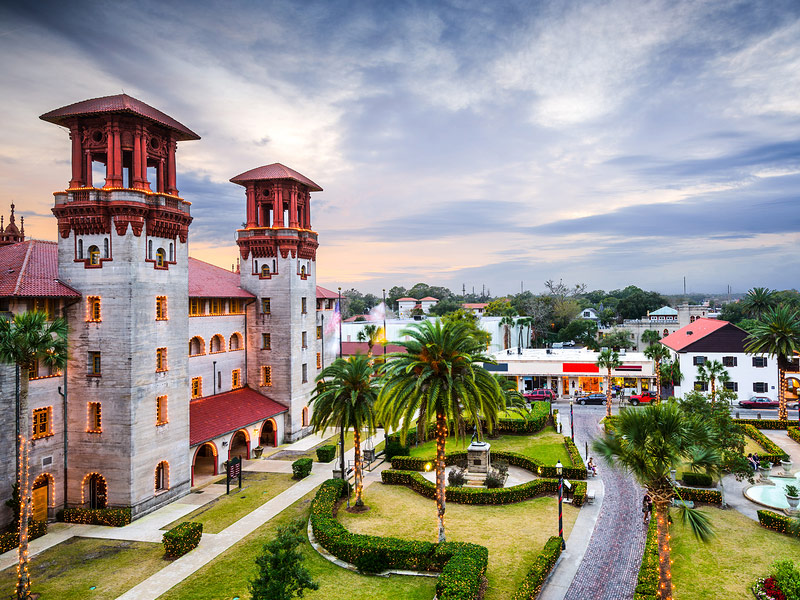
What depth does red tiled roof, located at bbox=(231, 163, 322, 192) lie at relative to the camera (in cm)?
4875

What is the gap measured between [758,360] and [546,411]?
29.1 meters

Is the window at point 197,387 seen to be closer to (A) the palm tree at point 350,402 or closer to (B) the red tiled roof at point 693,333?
(A) the palm tree at point 350,402

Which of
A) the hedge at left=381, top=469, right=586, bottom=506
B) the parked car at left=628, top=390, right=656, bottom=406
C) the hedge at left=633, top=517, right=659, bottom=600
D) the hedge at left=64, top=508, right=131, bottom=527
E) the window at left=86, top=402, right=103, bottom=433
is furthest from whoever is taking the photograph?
the parked car at left=628, top=390, right=656, bottom=406

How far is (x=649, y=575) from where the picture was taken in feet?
69.2

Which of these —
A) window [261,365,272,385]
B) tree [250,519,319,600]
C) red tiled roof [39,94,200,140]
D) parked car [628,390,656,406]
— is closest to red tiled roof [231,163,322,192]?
red tiled roof [39,94,200,140]

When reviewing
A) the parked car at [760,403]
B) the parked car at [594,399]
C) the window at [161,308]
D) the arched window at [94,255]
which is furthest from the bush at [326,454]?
the parked car at [760,403]

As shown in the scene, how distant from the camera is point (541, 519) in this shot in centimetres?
2956

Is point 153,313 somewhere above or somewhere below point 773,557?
above

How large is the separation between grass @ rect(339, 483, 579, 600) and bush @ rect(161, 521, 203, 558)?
817 centimetres

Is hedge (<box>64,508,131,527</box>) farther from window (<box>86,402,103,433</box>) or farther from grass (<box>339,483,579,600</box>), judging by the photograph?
grass (<box>339,483,579,600</box>)

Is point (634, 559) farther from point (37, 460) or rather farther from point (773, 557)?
point (37, 460)

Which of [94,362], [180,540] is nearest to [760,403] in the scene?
[180,540]

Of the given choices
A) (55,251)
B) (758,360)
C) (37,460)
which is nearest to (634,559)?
(37,460)

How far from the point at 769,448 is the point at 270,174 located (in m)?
48.7
